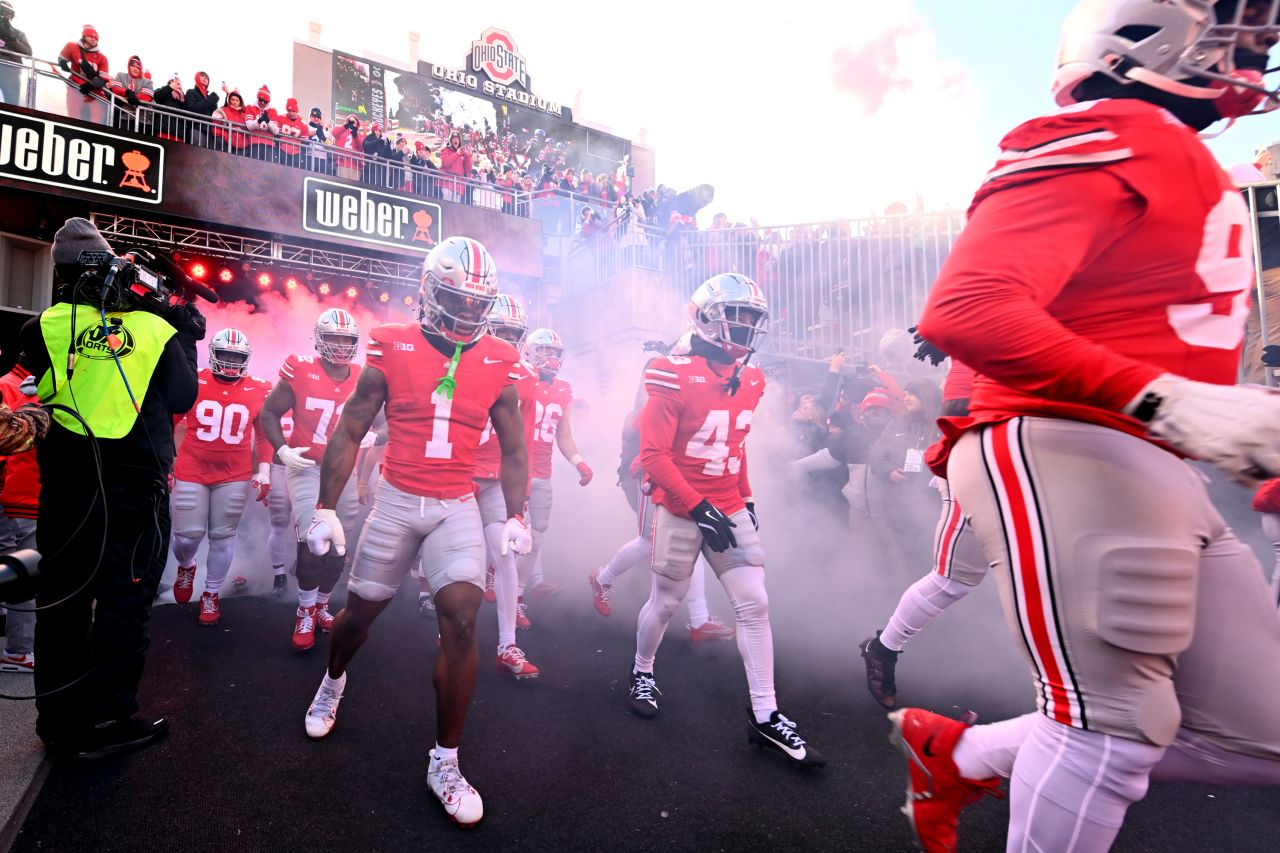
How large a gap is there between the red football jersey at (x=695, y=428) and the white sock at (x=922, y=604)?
108 cm

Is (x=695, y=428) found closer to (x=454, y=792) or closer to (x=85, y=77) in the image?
(x=454, y=792)

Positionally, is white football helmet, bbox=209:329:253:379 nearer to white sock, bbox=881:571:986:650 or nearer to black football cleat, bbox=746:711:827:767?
black football cleat, bbox=746:711:827:767

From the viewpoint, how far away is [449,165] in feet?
51.4

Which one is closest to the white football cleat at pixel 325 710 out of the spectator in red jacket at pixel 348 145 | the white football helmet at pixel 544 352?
the white football helmet at pixel 544 352

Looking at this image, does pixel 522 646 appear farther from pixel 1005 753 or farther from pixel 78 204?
pixel 78 204

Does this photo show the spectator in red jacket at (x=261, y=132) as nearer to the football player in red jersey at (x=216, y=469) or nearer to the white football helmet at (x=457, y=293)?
the football player in red jersey at (x=216, y=469)

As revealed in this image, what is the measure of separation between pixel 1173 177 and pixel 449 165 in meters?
16.2

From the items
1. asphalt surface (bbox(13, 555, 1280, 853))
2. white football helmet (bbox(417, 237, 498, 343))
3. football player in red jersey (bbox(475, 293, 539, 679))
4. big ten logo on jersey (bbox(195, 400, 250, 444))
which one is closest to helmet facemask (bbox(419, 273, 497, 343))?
white football helmet (bbox(417, 237, 498, 343))

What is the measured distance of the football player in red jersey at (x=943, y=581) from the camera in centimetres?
366

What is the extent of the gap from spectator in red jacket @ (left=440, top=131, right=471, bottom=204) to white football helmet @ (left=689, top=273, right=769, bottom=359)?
489 inches

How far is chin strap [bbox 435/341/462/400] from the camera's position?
10.8 feet

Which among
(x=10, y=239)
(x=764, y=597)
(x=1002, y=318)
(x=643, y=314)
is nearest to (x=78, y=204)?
(x=10, y=239)

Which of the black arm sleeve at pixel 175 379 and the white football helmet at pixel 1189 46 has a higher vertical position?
the white football helmet at pixel 1189 46

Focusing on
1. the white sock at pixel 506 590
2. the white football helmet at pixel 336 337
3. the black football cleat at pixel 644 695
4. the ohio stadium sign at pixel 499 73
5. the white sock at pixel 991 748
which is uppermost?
the ohio stadium sign at pixel 499 73
